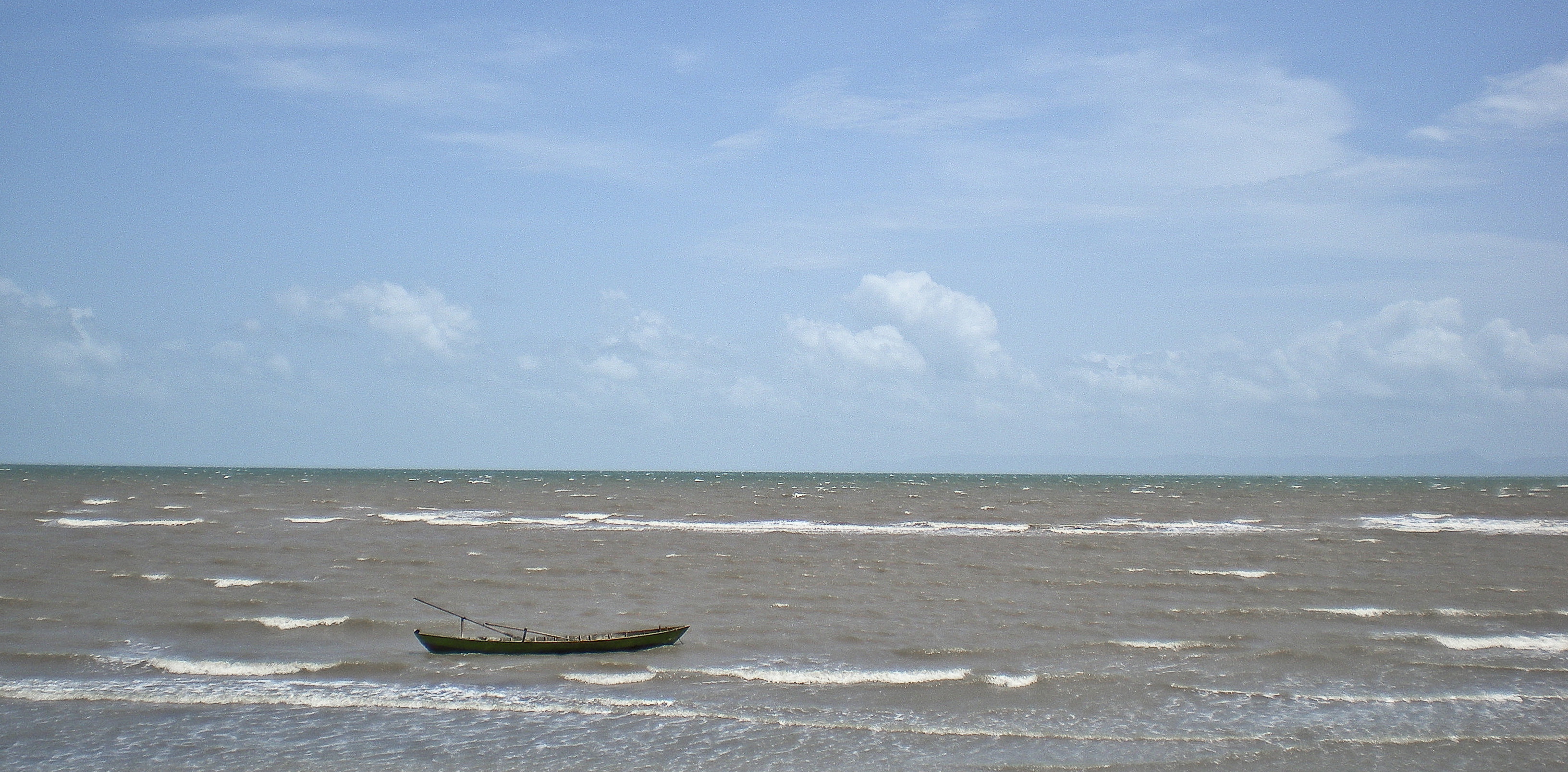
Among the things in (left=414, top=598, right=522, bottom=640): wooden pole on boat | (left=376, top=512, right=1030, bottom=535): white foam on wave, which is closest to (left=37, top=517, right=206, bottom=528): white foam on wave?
(left=376, top=512, right=1030, bottom=535): white foam on wave

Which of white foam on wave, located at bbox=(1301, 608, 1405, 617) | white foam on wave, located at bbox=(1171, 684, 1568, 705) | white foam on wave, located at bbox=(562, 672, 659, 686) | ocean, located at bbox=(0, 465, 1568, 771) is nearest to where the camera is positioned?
ocean, located at bbox=(0, 465, 1568, 771)

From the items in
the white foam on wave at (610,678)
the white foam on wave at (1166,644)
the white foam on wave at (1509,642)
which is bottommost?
the white foam on wave at (610,678)

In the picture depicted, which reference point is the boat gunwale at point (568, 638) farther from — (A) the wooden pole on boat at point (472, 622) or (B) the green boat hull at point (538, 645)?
(A) the wooden pole on boat at point (472, 622)

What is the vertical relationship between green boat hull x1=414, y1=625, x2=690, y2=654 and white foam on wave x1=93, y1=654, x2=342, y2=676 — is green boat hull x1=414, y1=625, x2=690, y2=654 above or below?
above

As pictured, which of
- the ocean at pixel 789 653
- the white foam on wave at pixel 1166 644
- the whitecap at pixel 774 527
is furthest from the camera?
the whitecap at pixel 774 527

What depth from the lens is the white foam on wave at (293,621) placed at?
2430 centimetres

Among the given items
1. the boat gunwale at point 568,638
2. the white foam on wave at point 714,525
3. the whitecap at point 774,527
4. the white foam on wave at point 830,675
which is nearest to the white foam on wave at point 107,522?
the white foam on wave at point 714,525

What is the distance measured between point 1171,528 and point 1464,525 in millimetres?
18356

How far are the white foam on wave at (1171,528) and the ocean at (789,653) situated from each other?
12.1 feet

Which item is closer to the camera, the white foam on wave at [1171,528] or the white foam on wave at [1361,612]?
the white foam on wave at [1361,612]

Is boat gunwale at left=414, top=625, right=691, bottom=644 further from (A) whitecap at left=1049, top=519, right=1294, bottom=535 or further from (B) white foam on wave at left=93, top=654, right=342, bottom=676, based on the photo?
(A) whitecap at left=1049, top=519, right=1294, bottom=535

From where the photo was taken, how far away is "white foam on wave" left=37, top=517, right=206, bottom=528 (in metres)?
50.6

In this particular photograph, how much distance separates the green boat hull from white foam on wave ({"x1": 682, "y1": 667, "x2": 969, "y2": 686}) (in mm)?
2169

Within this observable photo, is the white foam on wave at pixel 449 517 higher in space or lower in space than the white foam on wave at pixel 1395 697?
higher
